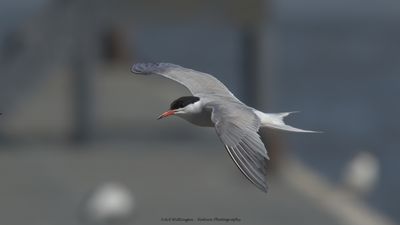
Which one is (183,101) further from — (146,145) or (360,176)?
(146,145)

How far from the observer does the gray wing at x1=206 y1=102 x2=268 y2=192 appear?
4.12 m

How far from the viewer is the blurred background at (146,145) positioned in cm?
1173

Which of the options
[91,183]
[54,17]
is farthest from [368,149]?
[54,17]

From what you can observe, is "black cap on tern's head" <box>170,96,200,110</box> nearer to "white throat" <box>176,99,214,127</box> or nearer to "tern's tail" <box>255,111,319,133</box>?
"white throat" <box>176,99,214,127</box>

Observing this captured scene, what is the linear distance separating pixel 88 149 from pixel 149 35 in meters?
29.8

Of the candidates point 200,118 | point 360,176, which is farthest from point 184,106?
point 360,176

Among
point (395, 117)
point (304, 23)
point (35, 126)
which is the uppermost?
point (35, 126)

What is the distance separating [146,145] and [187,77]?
1082cm

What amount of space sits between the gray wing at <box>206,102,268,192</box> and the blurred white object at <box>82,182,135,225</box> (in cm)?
688

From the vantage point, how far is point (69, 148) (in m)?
15.5

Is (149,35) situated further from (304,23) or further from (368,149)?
(368,149)

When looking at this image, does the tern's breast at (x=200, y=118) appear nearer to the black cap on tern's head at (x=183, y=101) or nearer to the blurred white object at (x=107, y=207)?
the black cap on tern's head at (x=183, y=101)

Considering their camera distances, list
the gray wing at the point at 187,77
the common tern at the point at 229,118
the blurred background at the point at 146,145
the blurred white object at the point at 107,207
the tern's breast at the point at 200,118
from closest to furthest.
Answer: the common tern at the point at 229,118 < the tern's breast at the point at 200,118 < the gray wing at the point at 187,77 < the blurred white object at the point at 107,207 < the blurred background at the point at 146,145

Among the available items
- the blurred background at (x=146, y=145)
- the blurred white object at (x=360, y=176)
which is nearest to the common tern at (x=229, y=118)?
the blurred background at (x=146, y=145)
